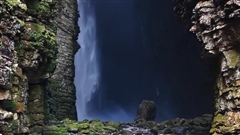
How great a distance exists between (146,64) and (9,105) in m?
32.1

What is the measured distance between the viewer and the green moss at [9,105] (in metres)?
9.36

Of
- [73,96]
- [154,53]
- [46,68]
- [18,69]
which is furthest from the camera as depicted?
[154,53]

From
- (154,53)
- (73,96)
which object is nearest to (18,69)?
(73,96)

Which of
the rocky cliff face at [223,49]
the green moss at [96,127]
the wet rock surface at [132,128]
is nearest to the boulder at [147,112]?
the wet rock surface at [132,128]

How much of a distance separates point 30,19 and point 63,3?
1161 centimetres

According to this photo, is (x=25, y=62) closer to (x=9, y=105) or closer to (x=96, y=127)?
(x=9, y=105)

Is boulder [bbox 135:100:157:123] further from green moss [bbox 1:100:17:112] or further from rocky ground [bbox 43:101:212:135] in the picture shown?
green moss [bbox 1:100:17:112]

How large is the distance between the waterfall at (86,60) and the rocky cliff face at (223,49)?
35.5 m

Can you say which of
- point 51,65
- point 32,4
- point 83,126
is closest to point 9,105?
point 51,65

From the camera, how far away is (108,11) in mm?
47562

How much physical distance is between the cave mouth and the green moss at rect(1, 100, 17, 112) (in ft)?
60.4

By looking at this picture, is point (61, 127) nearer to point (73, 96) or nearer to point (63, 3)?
point (73, 96)

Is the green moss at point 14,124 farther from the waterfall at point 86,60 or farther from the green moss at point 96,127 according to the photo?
the waterfall at point 86,60

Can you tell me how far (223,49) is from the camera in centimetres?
1218
